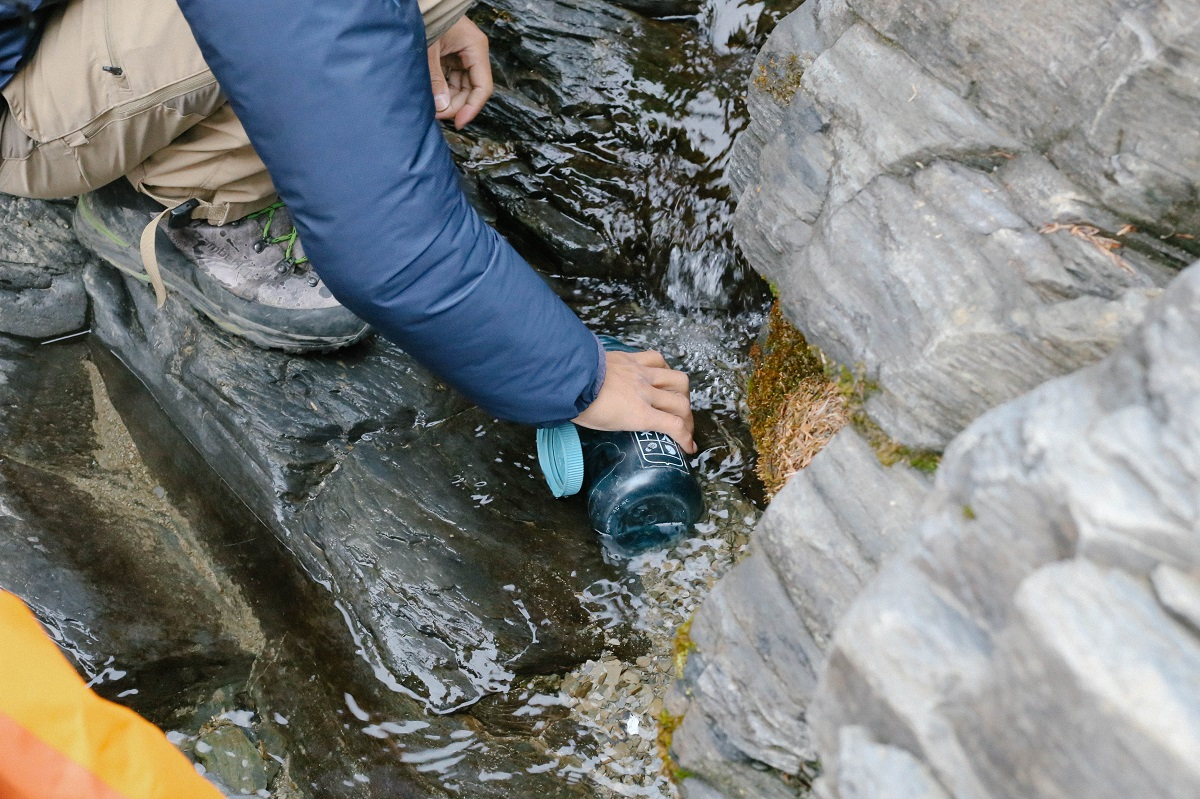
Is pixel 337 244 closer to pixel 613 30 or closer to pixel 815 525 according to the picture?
pixel 815 525

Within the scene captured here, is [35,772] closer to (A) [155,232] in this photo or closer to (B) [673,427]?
(B) [673,427]

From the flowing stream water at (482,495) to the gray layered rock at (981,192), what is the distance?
1262 mm

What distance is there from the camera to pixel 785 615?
2596 mm

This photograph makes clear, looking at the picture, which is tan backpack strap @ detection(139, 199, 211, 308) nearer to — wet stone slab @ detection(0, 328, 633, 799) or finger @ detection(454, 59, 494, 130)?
wet stone slab @ detection(0, 328, 633, 799)

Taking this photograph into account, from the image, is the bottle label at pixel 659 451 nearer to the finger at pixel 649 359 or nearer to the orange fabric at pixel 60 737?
the finger at pixel 649 359

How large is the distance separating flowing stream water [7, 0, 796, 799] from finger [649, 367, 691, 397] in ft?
1.10

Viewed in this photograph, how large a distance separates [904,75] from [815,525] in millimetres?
1543

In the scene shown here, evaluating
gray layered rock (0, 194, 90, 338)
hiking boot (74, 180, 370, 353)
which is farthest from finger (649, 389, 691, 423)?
gray layered rock (0, 194, 90, 338)

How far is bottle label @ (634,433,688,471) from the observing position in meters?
3.46

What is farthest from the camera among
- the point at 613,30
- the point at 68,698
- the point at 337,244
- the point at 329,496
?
the point at 613,30

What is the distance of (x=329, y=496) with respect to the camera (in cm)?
382

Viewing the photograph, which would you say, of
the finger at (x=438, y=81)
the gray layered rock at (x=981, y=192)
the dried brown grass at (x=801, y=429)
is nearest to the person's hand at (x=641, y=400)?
the dried brown grass at (x=801, y=429)

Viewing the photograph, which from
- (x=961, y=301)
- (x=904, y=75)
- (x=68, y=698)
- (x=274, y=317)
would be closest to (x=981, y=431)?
(x=961, y=301)

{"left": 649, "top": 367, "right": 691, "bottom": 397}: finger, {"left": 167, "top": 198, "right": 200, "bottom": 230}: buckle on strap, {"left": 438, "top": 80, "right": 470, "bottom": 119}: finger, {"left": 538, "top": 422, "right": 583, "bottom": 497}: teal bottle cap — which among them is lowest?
{"left": 538, "top": 422, "right": 583, "bottom": 497}: teal bottle cap
